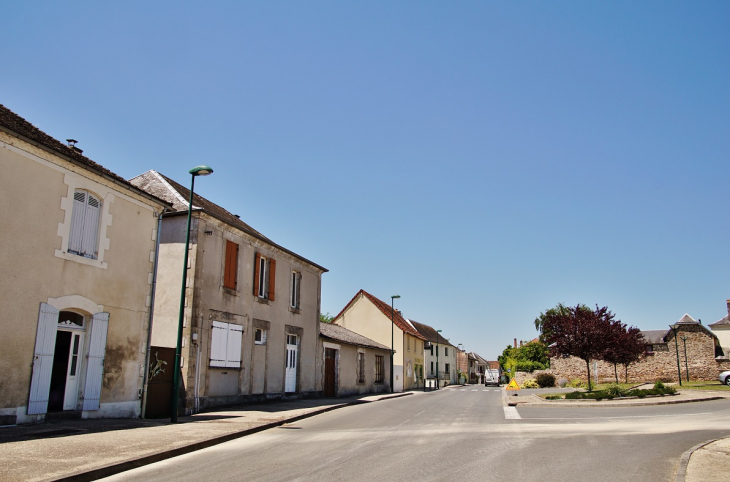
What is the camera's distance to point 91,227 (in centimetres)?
1315

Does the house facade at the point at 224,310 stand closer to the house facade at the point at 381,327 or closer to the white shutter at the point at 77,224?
the white shutter at the point at 77,224

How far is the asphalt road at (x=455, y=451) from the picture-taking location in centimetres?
745

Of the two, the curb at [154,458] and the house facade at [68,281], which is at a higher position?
the house facade at [68,281]

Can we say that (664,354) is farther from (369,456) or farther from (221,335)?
(369,456)

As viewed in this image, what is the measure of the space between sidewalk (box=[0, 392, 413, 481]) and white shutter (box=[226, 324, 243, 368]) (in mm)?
3371

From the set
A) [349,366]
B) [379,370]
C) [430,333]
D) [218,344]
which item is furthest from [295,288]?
[430,333]

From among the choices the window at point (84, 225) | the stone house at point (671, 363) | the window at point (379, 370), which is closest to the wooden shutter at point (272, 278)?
the window at point (84, 225)

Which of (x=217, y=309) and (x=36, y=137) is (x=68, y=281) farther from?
(x=217, y=309)

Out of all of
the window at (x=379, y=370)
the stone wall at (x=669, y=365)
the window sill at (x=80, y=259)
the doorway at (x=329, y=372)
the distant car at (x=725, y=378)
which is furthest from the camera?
the stone wall at (x=669, y=365)

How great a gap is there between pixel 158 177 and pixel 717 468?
18393mm

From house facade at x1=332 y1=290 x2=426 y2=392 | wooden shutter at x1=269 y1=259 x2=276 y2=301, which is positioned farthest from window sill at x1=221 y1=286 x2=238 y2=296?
house facade at x1=332 y1=290 x2=426 y2=392

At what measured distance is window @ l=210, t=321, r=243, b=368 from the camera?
17.6 metres

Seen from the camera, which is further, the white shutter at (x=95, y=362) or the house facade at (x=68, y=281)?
the white shutter at (x=95, y=362)

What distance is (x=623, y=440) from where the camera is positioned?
10.9 meters
